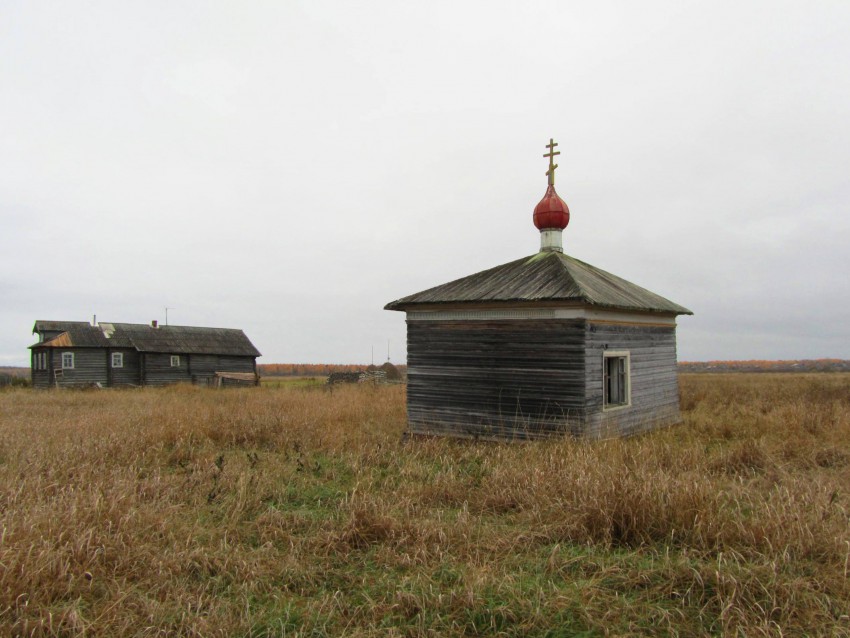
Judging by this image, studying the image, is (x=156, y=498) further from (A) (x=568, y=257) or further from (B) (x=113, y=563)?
(A) (x=568, y=257)

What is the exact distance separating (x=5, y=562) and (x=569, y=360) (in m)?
8.79

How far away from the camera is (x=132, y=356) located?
3238 cm

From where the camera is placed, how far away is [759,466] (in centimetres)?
883

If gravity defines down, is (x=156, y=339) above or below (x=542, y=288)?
below

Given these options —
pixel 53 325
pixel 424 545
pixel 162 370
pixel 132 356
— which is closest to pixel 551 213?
pixel 424 545

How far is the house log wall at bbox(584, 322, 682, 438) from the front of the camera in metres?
10.8

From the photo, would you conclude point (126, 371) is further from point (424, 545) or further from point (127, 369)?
point (424, 545)

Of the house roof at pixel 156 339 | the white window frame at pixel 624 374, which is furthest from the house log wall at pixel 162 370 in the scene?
the white window frame at pixel 624 374

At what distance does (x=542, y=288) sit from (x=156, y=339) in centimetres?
2846

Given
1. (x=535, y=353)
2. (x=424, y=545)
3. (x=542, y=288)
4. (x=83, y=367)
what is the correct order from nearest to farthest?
(x=424, y=545), (x=535, y=353), (x=542, y=288), (x=83, y=367)

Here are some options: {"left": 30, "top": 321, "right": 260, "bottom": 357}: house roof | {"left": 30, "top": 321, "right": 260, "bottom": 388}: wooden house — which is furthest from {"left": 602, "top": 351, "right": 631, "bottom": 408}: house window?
{"left": 30, "top": 321, "right": 260, "bottom": 357}: house roof

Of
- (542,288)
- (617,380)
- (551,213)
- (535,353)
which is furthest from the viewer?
(551,213)

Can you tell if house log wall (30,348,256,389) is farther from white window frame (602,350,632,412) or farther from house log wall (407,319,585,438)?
white window frame (602,350,632,412)

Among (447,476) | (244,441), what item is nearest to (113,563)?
(447,476)
